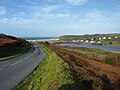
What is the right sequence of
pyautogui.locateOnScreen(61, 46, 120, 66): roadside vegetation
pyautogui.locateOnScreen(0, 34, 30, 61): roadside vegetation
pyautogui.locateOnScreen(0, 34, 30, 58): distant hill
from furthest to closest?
pyautogui.locateOnScreen(61, 46, 120, 66): roadside vegetation
pyautogui.locateOnScreen(0, 34, 30, 58): distant hill
pyautogui.locateOnScreen(0, 34, 30, 61): roadside vegetation

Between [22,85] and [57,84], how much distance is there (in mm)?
2937

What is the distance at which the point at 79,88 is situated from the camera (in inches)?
415

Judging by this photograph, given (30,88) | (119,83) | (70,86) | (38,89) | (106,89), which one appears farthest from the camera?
(119,83)

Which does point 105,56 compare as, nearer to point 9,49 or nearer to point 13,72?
point 9,49

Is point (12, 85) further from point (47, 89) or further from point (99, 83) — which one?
point (99, 83)

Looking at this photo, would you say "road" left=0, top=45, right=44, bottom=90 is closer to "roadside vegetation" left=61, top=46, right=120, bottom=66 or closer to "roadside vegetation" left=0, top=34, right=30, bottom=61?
"roadside vegetation" left=0, top=34, right=30, bottom=61

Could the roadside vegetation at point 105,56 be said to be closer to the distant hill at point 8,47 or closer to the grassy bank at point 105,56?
the grassy bank at point 105,56

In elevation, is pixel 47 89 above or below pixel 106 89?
above

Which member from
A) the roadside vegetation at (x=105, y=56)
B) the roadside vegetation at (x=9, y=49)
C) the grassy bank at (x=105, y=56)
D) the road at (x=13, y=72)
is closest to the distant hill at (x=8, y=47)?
the roadside vegetation at (x=9, y=49)

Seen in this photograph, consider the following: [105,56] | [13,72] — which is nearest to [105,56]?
[105,56]

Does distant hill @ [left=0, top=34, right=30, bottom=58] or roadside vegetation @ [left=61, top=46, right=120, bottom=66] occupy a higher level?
distant hill @ [left=0, top=34, right=30, bottom=58]

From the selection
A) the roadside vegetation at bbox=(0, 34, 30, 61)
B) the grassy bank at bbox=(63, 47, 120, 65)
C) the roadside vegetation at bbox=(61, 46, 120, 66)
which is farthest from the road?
the grassy bank at bbox=(63, 47, 120, 65)

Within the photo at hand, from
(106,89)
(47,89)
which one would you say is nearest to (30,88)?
(47,89)

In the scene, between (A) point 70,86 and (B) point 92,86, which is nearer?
(A) point 70,86
